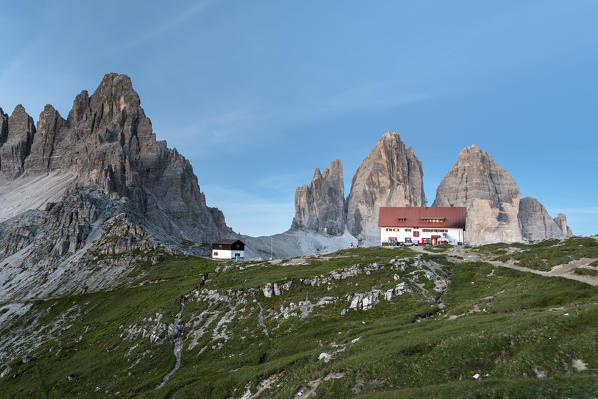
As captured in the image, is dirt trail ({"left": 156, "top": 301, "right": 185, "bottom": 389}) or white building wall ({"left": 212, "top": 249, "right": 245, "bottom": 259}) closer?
dirt trail ({"left": 156, "top": 301, "right": 185, "bottom": 389})

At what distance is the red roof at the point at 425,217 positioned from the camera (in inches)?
3792

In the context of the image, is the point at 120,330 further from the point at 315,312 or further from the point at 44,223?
the point at 44,223

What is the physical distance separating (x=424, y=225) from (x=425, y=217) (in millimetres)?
2359

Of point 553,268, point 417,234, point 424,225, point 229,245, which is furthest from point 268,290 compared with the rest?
point 229,245

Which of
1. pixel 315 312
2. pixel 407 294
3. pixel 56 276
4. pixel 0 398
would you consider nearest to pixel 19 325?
pixel 56 276

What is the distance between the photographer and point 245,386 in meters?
29.4

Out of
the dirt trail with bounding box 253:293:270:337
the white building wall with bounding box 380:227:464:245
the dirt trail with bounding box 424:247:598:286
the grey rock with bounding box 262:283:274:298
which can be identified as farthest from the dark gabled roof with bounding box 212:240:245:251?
the dirt trail with bounding box 424:247:598:286

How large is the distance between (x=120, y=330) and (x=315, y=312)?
36728mm

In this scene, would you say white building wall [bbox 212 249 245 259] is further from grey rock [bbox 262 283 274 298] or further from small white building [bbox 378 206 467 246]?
grey rock [bbox 262 283 274 298]

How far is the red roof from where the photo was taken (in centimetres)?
9631

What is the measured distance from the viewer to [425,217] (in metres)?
98.1

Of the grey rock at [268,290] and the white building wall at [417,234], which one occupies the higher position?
the white building wall at [417,234]

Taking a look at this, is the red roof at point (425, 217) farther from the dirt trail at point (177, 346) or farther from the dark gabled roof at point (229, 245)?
the dirt trail at point (177, 346)

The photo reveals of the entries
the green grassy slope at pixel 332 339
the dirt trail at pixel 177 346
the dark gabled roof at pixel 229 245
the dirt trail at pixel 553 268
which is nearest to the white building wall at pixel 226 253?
the dark gabled roof at pixel 229 245
